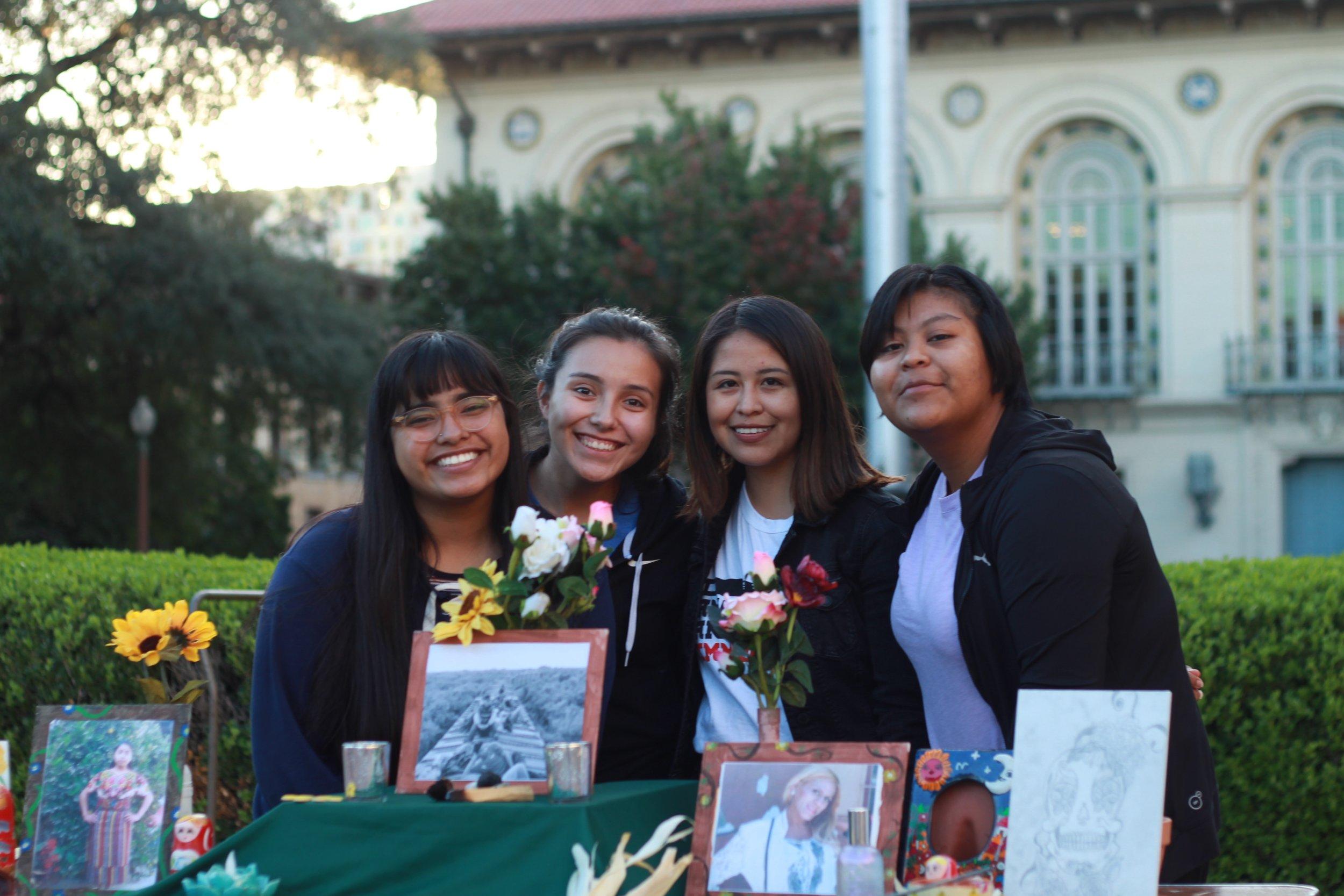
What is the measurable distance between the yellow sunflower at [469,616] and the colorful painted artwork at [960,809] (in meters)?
0.93

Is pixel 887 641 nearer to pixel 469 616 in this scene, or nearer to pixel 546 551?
pixel 546 551

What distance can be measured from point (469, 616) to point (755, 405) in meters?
0.96

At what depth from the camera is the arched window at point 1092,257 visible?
23031 mm

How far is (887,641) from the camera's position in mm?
3316

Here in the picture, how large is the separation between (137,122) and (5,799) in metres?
15.0

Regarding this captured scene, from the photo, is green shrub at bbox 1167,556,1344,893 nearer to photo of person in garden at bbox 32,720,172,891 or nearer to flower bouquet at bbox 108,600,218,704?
flower bouquet at bbox 108,600,218,704

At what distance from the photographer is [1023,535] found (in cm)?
279

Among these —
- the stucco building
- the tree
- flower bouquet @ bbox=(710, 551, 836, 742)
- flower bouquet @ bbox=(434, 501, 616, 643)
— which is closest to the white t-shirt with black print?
flower bouquet @ bbox=(710, 551, 836, 742)

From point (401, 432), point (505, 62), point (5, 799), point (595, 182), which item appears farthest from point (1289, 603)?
point (505, 62)

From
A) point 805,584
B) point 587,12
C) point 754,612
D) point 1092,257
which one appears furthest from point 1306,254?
point 754,612

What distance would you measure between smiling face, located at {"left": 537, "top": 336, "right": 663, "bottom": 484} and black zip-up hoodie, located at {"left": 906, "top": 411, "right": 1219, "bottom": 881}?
3.46 ft

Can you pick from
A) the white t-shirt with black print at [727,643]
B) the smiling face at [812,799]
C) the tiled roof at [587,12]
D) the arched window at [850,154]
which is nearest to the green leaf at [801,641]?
the white t-shirt with black print at [727,643]

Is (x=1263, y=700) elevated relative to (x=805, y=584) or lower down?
lower down

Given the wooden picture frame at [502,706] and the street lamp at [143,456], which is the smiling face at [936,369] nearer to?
the wooden picture frame at [502,706]
